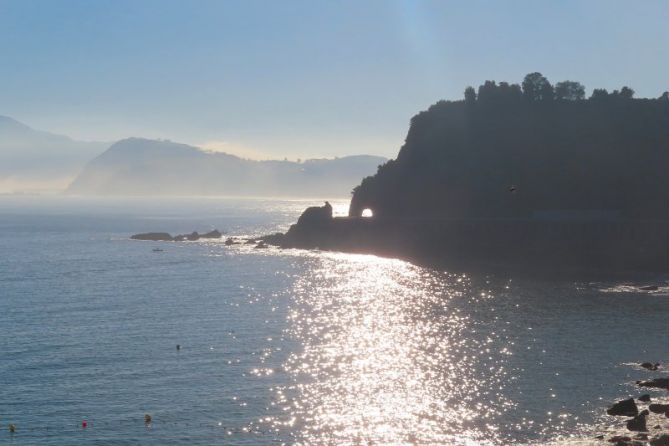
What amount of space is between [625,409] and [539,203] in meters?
134

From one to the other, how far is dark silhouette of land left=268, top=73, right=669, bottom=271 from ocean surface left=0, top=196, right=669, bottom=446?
3864 cm

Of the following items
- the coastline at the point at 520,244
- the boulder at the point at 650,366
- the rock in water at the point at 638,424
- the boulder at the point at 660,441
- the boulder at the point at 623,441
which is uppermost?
the coastline at the point at 520,244

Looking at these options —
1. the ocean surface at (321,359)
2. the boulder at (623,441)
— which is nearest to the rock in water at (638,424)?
the ocean surface at (321,359)

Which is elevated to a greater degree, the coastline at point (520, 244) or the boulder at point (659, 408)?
the coastline at point (520, 244)

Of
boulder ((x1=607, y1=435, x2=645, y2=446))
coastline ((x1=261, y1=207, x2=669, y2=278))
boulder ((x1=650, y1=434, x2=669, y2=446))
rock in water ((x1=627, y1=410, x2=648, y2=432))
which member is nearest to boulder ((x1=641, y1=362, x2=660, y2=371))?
rock in water ((x1=627, y1=410, x2=648, y2=432))

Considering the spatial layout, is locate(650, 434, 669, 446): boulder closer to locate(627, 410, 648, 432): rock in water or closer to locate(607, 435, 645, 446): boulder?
locate(607, 435, 645, 446): boulder

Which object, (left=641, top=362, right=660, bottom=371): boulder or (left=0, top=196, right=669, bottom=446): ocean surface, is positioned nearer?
(left=0, top=196, right=669, bottom=446): ocean surface

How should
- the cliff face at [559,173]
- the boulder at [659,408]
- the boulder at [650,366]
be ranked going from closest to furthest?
the boulder at [659,408], the boulder at [650,366], the cliff face at [559,173]

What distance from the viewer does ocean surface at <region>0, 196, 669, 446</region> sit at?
175ft

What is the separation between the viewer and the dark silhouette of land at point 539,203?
6457 inches

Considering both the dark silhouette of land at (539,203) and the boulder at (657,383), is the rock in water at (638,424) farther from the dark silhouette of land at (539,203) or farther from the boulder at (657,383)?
the dark silhouette of land at (539,203)

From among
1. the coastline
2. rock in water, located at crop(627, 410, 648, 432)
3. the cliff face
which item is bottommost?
rock in water, located at crop(627, 410, 648, 432)

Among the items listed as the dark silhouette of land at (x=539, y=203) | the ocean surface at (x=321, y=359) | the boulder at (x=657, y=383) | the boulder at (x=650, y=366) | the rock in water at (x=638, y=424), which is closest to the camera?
the rock in water at (x=638, y=424)

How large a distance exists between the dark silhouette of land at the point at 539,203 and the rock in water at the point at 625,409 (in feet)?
324
